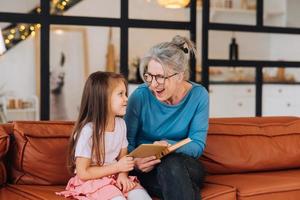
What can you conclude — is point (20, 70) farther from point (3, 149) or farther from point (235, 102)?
point (3, 149)

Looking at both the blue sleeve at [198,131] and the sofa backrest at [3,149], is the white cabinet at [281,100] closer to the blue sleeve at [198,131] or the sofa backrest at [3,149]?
the blue sleeve at [198,131]

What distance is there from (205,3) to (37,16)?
5.34 ft

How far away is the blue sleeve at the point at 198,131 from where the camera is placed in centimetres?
266

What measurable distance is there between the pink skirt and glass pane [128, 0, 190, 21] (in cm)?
287

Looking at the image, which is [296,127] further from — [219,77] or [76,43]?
[76,43]

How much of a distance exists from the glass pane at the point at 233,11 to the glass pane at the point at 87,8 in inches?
38.7

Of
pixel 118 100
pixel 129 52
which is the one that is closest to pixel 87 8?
pixel 129 52

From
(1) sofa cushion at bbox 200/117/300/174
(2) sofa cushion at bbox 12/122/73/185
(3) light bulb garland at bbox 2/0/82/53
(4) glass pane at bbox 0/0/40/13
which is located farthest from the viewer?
(3) light bulb garland at bbox 2/0/82/53

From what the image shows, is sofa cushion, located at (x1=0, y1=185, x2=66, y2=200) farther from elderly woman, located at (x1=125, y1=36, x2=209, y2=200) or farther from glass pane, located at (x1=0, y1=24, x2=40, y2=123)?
glass pane, located at (x1=0, y1=24, x2=40, y2=123)

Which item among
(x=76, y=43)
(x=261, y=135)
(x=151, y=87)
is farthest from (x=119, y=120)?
(x=76, y=43)

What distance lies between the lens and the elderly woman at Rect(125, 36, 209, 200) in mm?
2586

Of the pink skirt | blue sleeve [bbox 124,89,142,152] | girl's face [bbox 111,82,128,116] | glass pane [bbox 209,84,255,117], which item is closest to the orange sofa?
the pink skirt

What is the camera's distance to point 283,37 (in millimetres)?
5719

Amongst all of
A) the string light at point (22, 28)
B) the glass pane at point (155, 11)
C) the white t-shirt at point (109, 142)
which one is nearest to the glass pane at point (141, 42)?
the glass pane at point (155, 11)
